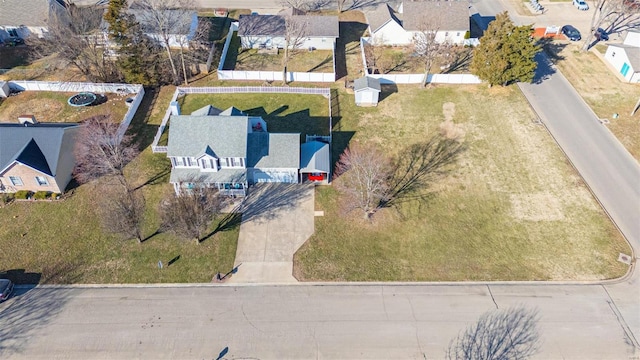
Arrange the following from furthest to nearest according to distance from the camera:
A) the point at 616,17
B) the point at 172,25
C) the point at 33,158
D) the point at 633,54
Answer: the point at 616,17
the point at 172,25
the point at 633,54
the point at 33,158

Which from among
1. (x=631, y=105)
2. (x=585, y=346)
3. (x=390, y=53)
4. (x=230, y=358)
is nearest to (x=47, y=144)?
(x=230, y=358)

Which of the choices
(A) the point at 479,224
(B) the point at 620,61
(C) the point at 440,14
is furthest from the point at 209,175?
(B) the point at 620,61

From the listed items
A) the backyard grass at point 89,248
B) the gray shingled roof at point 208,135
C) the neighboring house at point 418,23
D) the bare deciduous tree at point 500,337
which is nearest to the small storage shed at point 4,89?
the backyard grass at point 89,248

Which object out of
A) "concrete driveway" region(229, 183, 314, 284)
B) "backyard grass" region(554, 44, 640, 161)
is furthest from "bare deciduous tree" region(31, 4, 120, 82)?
"backyard grass" region(554, 44, 640, 161)

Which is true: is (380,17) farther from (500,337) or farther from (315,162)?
(500,337)

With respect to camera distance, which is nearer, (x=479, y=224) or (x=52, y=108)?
(x=479, y=224)

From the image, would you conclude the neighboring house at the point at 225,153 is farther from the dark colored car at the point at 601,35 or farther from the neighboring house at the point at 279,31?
the dark colored car at the point at 601,35
